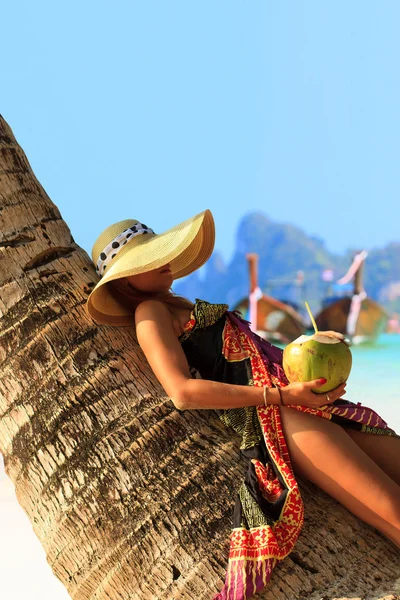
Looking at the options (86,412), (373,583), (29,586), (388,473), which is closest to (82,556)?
(86,412)

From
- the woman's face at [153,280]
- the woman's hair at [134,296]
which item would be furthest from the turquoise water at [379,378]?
the woman's face at [153,280]

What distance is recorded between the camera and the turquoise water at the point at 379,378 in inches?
640

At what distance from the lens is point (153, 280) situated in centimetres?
301

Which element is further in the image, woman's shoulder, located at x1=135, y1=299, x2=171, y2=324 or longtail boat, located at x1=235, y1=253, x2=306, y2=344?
longtail boat, located at x1=235, y1=253, x2=306, y2=344

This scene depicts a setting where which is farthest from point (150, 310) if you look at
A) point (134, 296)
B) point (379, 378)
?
point (379, 378)

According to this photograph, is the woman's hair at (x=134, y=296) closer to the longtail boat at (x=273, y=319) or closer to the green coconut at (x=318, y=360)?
the green coconut at (x=318, y=360)

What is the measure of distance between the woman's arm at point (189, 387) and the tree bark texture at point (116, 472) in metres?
0.09

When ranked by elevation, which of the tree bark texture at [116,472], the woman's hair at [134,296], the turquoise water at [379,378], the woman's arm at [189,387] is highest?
the turquoise water at [379,378]

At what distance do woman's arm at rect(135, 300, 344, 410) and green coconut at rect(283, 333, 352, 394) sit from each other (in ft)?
0.12

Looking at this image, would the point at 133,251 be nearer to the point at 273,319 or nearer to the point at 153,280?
the point at 153,280

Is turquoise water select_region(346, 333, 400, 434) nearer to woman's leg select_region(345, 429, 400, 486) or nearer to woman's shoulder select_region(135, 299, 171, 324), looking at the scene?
woman's leg select_region(345, 429, 400, 486)

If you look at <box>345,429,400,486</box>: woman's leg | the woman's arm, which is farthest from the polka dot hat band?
<box>345,429,400,486</box>: woman's leg

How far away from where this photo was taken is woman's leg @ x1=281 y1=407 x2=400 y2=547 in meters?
2.66

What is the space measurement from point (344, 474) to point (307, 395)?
31 cm
